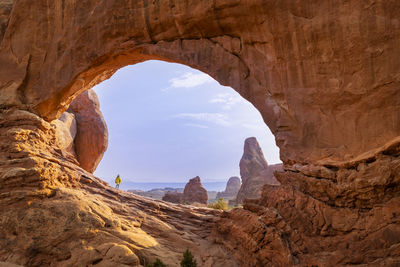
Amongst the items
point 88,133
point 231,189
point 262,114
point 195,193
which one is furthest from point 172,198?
point 231,189

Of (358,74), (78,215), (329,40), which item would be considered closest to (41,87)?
(78,215)

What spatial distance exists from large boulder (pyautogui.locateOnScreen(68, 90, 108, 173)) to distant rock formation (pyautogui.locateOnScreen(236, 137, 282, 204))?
28818 mm

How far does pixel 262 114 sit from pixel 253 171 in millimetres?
46394

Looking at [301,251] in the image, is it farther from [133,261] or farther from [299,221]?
[133,261]

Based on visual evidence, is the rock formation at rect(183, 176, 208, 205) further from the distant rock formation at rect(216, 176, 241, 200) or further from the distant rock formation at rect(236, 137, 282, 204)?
the distant rock formation at rect(216, 176, 241, 200)

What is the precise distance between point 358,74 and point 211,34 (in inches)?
212

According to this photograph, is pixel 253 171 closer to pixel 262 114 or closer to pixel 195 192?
pixel 195 192

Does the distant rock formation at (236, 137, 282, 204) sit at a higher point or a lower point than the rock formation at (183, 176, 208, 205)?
higher

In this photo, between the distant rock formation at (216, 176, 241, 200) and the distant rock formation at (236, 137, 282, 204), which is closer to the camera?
the distant rock formation at (236, 137, 282, 204)

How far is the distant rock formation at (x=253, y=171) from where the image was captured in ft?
160

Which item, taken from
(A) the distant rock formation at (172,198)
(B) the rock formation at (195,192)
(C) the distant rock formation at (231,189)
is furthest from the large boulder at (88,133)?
(C) the distant rock formation at (231,189)

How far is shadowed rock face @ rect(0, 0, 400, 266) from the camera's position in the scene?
273 inches

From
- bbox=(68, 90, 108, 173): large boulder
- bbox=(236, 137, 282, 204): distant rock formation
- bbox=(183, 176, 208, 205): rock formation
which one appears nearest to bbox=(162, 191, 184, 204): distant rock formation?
bbox=(183, 176, 208, 205): rock formation

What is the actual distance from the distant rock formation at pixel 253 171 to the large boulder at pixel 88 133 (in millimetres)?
Result: 28818
